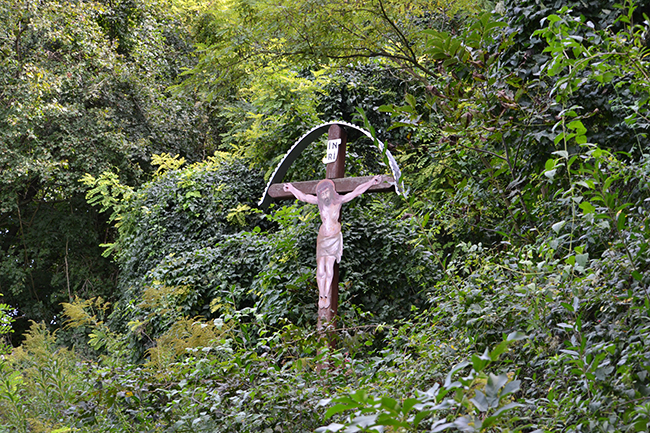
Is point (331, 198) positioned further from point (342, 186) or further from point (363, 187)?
point (363, 187)

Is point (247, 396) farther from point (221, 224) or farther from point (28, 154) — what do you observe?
point (28, 154)

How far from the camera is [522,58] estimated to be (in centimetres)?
327

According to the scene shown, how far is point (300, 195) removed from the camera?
5586 millimetres

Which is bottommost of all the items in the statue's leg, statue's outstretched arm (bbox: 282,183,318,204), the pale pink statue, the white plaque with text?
the statue's leg

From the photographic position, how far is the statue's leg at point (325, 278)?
16.9ft

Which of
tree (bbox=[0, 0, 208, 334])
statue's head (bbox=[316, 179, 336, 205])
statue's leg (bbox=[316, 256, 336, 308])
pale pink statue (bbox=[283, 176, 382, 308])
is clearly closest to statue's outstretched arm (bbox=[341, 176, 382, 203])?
pale pink statue (bbox=[283, 176, 382, 308])

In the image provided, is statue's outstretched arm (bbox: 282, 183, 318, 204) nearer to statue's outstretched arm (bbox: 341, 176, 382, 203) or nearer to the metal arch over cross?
the metal arch over cross

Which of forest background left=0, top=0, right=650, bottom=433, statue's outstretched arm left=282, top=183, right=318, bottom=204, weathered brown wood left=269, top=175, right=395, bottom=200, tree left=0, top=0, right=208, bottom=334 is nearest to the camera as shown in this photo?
forest background left=0, top=0, right=650, bottom=433

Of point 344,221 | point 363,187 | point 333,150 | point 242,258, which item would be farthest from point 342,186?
point 242,258

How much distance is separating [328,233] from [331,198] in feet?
1.16

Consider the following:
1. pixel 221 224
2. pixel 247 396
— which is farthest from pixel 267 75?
pixel 247 396

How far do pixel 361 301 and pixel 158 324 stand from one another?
2417 mm

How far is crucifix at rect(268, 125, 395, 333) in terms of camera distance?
516 cm

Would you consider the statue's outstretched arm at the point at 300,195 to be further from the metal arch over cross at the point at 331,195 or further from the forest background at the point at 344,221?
the forest background at the point at 344,221
